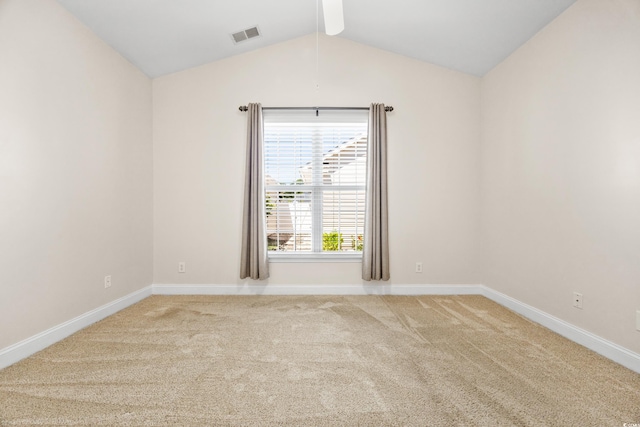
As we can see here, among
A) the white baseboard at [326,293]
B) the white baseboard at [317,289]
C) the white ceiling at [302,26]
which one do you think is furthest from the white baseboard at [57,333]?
the white ceiling at [302,26]

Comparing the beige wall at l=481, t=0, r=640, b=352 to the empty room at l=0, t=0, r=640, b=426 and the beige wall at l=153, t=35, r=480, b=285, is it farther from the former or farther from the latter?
the beige wall at l=153, t=35, r=480, b=285

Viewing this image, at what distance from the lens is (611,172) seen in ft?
6.14

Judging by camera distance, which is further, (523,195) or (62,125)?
(523,195)

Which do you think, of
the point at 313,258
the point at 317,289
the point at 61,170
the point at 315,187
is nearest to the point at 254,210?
the point at 315,187

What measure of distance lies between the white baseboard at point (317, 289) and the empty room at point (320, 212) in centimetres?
2

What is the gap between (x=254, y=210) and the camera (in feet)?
10.2

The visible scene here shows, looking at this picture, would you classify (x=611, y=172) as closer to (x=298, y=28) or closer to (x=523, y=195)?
(x=523, y=195)

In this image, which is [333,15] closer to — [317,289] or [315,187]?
[315,187]

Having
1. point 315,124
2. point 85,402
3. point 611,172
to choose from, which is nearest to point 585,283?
point 611,172

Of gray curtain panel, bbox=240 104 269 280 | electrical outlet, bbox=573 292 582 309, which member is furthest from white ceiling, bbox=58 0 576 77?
electrical outlet, bbox=573 292 582 309

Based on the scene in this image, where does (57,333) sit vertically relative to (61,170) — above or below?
below

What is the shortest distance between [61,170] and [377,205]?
282 centimetres

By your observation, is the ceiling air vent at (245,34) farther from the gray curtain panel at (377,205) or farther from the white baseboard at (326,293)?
the white baseboard at (326,293)

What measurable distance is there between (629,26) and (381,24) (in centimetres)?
186
